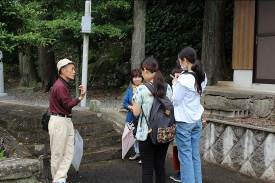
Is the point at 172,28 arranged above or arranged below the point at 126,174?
above

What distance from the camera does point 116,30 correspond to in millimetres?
12234

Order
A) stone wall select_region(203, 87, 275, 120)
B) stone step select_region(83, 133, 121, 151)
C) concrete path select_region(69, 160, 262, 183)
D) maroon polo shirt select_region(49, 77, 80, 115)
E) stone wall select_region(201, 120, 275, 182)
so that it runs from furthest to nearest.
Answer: stone wall select_region(203, 87, 275, 120) < stone step select_region(83, 133, 121, 151) < stone wall select_region(201, 120, 275, 182) < concrete path select_region(69, 160, 262, 183) < maroon polo shirt select_region(49, 77, 80, 115)

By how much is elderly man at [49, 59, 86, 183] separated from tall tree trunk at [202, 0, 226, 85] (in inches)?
271

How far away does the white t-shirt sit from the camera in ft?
18.1

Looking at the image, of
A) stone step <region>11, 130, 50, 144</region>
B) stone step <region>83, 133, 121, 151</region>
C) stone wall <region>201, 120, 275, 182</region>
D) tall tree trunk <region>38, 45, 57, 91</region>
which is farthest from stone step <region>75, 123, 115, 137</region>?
tall tree trunk <region>38, 45, 57, 91</region>

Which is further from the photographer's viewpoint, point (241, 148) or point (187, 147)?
point (241, 148)

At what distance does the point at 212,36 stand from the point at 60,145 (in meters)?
7.34

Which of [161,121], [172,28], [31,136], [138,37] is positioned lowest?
[31,136]

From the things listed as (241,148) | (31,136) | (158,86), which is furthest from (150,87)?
(31,136)

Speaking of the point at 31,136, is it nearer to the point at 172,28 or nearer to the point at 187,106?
the point at 187,106

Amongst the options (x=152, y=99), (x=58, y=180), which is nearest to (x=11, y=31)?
(x=58, y=180)

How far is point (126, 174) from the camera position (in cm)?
712

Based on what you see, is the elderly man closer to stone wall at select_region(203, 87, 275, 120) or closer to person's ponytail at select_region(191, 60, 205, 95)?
person's ponytail at select_region(191, 60, 205, 95)

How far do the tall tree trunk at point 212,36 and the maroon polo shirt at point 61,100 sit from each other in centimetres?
701
